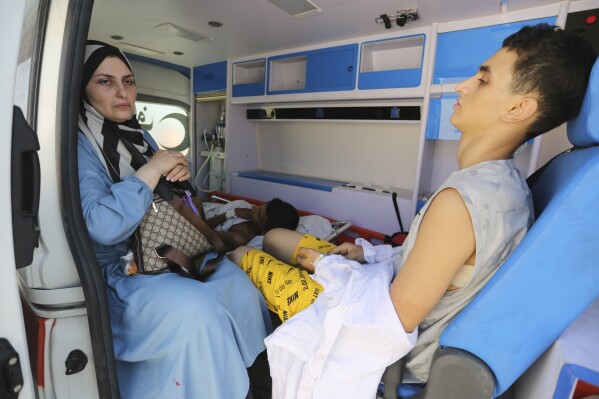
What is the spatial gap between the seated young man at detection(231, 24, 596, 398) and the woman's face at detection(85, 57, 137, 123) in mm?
1159

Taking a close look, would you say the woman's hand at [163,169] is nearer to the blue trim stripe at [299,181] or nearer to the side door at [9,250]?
the side door at [9,250]

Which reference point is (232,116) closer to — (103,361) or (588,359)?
(103,361)

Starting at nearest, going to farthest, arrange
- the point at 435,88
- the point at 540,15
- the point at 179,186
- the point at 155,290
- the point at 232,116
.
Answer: the point at 155,290
the point at 179,186
the point at 540,15
the point at 435,88
the point at 232,116

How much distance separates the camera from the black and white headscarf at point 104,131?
4.08ft

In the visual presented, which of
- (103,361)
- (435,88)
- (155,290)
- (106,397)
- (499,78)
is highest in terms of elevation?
(435,88)

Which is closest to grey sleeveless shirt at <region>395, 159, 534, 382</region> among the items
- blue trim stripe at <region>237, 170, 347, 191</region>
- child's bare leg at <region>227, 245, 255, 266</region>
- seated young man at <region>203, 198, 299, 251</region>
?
child's bare leg at <region>227, 245, 255, 266</region>

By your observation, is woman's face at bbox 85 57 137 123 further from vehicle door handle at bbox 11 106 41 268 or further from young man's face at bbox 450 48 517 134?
young man's face at bbox 450 48 517 134

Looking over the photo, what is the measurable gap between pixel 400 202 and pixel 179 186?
72.8 inches

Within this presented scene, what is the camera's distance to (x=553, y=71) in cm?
83

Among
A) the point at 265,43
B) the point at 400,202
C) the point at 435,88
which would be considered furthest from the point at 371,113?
the point at 265,43

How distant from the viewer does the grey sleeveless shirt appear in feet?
2.62

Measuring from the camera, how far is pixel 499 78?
905mm

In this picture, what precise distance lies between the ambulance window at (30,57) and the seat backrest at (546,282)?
3.98 ft

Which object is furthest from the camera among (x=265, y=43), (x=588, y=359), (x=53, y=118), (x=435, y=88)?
(x=265, y=43)
